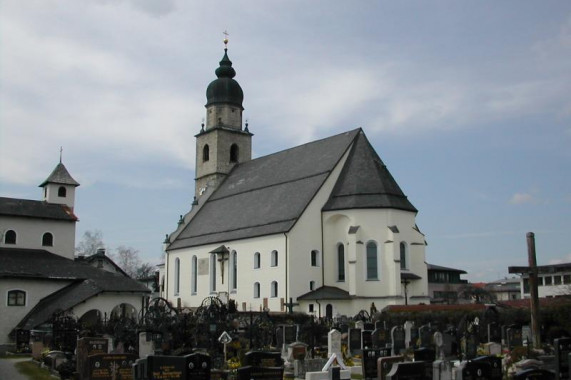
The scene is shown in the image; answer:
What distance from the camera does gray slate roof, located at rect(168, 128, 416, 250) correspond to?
43062mm

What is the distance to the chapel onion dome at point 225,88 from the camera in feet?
197

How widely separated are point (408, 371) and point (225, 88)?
4925cm

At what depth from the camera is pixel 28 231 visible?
4647 cm

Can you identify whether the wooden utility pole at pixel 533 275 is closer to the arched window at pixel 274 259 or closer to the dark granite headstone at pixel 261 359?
the dark granite headstone at pixel 261 359

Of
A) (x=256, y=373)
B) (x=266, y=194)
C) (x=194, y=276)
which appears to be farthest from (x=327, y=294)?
(x=256, y=373)

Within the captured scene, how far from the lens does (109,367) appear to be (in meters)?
16.8

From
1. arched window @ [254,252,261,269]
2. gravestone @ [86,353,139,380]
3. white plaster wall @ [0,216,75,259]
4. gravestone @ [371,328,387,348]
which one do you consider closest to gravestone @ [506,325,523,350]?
gravestone @ [371,328,387,348]


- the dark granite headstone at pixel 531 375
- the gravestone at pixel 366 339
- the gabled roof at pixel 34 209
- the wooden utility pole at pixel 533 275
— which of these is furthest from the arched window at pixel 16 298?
the dark granite headstone at pixel 531 375

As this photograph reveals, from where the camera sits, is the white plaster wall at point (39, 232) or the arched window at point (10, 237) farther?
the white plaster wall at point (39, 232)

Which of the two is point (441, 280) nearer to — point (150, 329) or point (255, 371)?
point (150, 329)

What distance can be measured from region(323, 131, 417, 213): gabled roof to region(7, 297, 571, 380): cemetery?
938cm

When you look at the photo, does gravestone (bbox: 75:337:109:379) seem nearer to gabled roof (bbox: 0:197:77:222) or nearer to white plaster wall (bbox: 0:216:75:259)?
white plaster wall (bbox: 0:216:75:259)

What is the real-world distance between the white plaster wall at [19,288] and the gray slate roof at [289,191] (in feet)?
42.3

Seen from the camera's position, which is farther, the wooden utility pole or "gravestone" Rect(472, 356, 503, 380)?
the wooden utility pole
